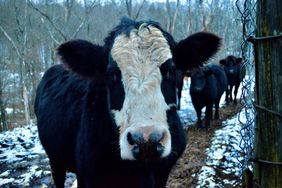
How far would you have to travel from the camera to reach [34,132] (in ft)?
38.2

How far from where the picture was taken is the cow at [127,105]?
232cm

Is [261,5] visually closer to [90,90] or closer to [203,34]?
[203,34]

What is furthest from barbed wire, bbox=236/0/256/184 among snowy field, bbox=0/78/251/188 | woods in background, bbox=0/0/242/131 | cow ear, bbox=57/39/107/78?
woods in background, bbox=0/0/242/131

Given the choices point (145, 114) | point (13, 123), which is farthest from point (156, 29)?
point (13, 123)

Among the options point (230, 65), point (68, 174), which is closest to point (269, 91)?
point (68, 174)

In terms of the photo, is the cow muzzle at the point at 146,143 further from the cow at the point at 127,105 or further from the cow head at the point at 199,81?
the cow head at the point at 199,81

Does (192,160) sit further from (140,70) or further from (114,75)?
(140,70)

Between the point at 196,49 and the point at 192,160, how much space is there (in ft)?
12.7

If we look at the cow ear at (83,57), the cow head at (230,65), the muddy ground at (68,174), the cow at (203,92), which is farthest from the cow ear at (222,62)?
the cow ear at (83,57)

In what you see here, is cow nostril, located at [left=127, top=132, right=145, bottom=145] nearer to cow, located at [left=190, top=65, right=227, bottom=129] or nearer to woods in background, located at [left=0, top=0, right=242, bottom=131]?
cow, located at [left=190, top=65, right=227, bottom=129]

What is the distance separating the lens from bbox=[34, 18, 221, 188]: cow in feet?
7.61

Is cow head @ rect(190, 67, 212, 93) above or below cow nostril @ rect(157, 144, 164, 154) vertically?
above

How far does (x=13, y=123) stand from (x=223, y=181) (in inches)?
956

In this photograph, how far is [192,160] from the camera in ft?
21.8
